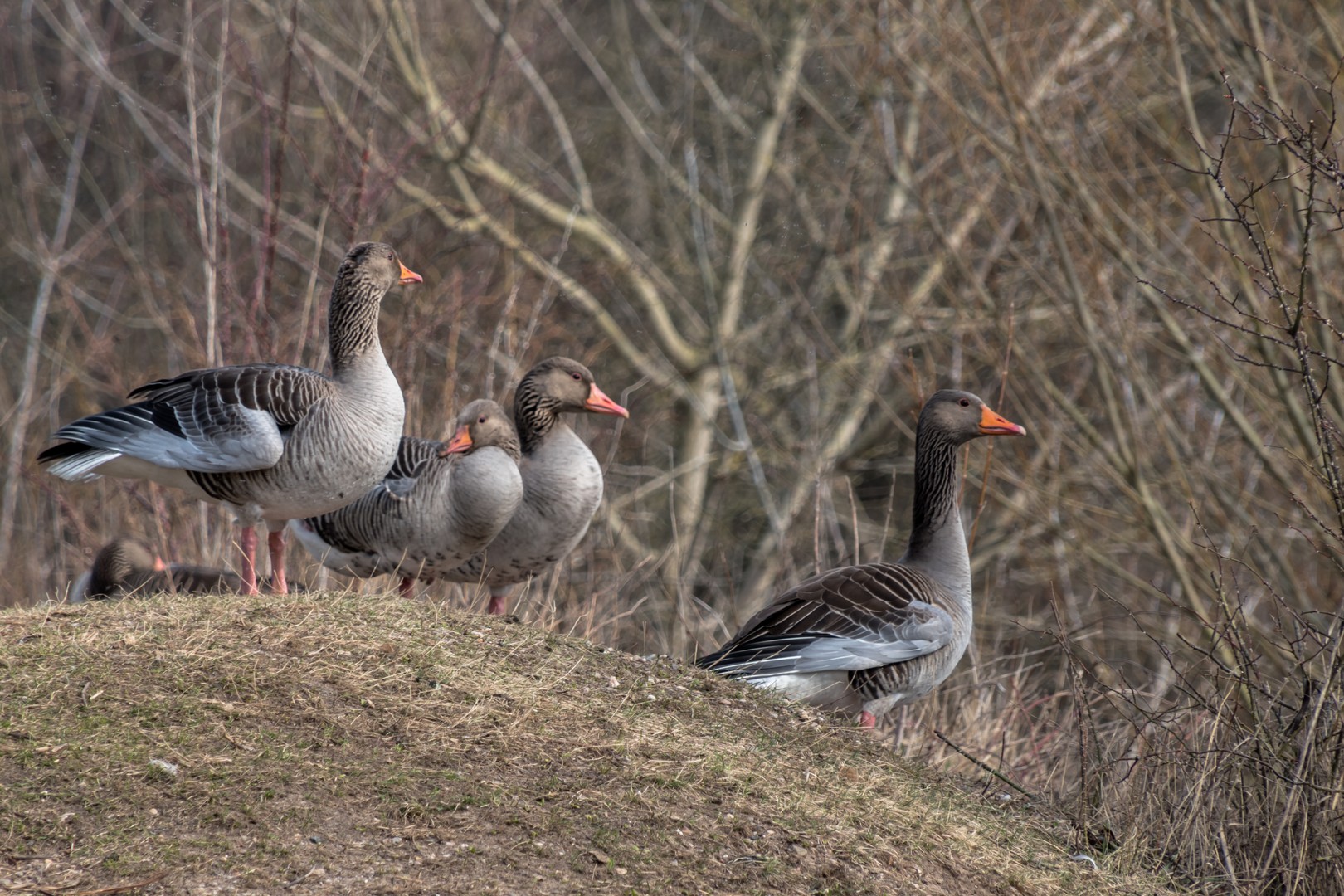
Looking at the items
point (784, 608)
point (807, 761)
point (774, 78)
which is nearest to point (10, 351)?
point (774, 78)

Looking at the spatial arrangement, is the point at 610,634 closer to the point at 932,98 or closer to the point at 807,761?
the point at 807,761

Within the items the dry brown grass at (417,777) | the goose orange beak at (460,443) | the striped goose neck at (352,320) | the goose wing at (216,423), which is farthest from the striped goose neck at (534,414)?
the dry brown grass at (417,777)

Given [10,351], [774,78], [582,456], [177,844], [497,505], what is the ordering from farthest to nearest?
[10,351] < [774,78] < [582,456] < [497,505] < [177,844]

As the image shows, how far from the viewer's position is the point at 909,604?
6453mm

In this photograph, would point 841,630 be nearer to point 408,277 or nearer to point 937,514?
point 937,514

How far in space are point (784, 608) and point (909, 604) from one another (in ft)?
1.93

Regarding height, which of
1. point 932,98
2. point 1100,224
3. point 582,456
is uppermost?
point 932,98

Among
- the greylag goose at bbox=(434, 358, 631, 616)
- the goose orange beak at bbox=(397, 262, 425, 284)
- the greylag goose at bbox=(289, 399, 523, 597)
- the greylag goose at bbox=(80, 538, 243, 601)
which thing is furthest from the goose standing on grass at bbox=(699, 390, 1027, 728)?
the greylag goose at bbox=(80, 538, 243, 601)

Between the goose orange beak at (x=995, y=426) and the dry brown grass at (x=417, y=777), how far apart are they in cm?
244

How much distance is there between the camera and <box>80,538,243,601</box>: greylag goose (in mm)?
7340

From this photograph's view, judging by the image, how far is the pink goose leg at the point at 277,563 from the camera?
6.45 meters

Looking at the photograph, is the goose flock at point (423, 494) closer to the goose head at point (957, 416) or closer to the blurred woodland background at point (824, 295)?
the goose head at point (957, 416)

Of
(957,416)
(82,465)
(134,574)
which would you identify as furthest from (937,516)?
(134,574)

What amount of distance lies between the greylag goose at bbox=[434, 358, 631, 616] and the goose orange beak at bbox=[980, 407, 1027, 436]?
1.93 meters
